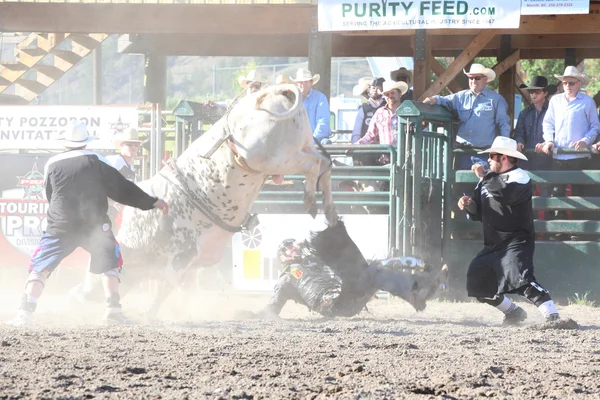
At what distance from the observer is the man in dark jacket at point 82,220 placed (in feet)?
22.6

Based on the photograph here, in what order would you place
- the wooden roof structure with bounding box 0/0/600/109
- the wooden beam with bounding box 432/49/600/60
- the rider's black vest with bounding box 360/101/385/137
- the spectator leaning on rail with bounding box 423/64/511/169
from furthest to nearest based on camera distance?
the wooden beam with bounding box 432/49/600/60 < the wooden roof structure with bounding box 0/0/600/109 < the rider's black vest with bounding box 360/101/385/137 < the spectator leaning on rail with bounding box 423/64/511/169

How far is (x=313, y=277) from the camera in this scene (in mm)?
7590

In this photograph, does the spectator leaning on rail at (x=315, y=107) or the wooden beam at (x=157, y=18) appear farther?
the wooden beam at (x=157, y=18)

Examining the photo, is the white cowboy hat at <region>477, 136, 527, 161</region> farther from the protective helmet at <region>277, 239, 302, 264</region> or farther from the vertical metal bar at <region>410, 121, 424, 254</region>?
the vertical metal bar at <region>410, 121, 424, 254</region>

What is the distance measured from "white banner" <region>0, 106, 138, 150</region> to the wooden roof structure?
3.99 feet

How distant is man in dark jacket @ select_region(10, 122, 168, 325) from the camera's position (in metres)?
6.89

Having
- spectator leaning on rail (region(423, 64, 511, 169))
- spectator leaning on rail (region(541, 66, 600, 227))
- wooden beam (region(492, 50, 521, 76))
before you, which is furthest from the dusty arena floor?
wooden beam (region(492, 50, 521, 76))

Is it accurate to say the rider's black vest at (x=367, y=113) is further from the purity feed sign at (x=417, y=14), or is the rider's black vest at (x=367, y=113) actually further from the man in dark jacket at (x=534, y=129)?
the man in dark jacket at (x=534, y=129)

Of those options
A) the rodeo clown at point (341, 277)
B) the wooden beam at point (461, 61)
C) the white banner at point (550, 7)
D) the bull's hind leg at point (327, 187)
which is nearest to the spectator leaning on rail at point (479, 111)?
the white banner at point (550, 7)

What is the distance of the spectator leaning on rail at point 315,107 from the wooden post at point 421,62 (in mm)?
1366

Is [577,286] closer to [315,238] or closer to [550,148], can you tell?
[550,148]

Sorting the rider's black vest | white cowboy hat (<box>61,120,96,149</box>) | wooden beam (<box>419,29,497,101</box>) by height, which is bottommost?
white cowboy hat (<box>61,120,96,149</box>)

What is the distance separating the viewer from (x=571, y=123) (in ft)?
30.2

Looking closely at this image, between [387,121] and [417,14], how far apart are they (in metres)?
1.25
